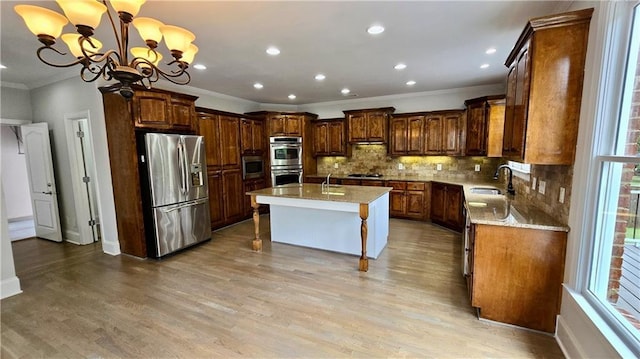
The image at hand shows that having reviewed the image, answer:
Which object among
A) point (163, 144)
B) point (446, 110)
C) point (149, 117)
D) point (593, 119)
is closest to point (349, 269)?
point (593, 119)

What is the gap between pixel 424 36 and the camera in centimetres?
270

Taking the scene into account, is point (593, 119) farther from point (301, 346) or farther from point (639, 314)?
point (301, 346)

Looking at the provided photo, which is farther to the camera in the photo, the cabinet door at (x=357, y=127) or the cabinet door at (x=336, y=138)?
the cabinet door at (x=336, y=138)

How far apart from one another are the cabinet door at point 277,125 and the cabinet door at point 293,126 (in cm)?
7

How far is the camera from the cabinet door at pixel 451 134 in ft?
16.6

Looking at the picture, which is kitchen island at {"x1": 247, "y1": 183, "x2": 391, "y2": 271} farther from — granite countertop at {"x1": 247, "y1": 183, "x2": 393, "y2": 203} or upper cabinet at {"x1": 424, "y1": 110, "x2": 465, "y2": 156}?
upper cabinet at {"x1": 424, "y1": 110, "x2": 465, "y2": 156}

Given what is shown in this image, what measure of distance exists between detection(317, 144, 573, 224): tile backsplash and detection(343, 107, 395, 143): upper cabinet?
0.45 m

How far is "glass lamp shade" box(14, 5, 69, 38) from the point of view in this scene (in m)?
1.51

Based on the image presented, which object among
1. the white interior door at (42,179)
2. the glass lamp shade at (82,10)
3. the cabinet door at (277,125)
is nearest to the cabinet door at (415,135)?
the cabinet door at (277,125)

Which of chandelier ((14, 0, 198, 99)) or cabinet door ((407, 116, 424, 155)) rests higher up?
chandelier ((14, 0, 198, 99))

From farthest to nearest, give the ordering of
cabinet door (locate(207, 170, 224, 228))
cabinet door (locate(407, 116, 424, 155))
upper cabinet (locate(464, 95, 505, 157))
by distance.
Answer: cabinet door (locate(407, 116, 424, 155))
cabinet door (locate(207, 170, 224, 228))
upper cabinet (locate(464, 95, 505, 157))

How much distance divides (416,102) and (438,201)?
2147 mm

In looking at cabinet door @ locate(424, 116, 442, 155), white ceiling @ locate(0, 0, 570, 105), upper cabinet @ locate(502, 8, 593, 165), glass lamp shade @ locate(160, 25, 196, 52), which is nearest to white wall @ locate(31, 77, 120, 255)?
white ceiling @ locate(0, 0, 570, 105)

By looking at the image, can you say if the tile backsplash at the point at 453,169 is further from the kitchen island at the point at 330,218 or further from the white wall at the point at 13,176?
the white wall at the point at 13,176
